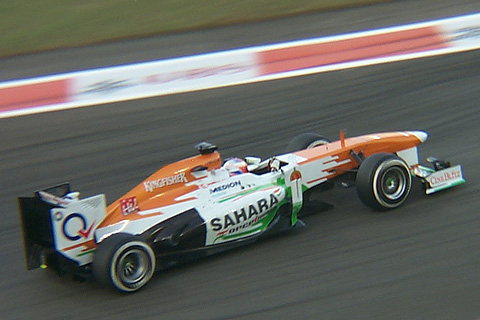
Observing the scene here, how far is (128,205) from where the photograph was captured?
19.6 feet

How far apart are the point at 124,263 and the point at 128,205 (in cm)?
58

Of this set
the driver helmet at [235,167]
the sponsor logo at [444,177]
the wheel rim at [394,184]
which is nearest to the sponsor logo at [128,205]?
the driver helmet at [235,167]

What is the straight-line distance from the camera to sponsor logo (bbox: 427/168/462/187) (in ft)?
22.4

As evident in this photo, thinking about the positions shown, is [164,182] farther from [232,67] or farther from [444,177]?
[232,67]

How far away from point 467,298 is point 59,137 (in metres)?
5.63

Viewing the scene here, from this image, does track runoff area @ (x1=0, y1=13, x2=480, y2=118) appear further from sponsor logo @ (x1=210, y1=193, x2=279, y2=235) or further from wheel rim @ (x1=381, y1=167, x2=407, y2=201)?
sponsor logo @ (x1=210, y1=193, x2=279, y2=235)

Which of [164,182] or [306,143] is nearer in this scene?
[164,182]

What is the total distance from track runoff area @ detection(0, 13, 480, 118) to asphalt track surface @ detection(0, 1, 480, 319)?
11.9 inches

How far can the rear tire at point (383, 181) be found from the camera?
20.9 ft

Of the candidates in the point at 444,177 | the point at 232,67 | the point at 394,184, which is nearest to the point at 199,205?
the point at 394,184

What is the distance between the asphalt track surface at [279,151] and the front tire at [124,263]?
12 centimetres

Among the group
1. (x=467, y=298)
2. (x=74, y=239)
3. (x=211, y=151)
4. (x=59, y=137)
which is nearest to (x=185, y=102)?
(x=59, y=137)

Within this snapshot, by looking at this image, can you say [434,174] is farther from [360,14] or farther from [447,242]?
[360,14]

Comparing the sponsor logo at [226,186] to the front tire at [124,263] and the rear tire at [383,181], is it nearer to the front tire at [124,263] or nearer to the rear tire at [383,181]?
the front tire at [124,263]
